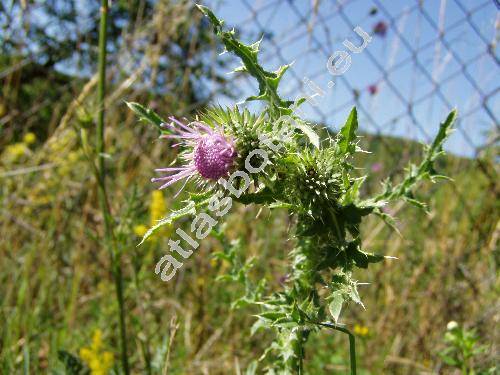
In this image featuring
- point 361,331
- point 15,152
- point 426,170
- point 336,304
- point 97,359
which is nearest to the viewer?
point 336,304

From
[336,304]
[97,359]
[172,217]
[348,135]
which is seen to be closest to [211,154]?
[172,217]

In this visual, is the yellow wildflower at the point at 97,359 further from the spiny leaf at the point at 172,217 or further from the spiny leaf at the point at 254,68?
the spiny leaf at the point at 254,68

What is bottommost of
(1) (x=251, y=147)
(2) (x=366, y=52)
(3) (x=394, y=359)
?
(3) (x=394, y=359)

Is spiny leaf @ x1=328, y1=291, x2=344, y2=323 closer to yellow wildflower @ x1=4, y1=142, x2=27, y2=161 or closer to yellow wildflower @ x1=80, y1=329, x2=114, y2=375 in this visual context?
yellow wildflower @ x1=80, y1=329, x2=114, y2=375

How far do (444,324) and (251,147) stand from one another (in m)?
2.05

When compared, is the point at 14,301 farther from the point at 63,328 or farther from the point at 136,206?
the point at 136,206

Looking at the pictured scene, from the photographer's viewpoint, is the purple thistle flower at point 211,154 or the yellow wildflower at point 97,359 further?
the yellow wildflower at point 97,359

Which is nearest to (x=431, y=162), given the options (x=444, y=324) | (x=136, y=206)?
(x=136, y=206)

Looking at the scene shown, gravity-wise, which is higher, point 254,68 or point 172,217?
point 254,68

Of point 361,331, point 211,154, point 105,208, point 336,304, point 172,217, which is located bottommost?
point 361,331

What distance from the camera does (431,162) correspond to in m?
1.43

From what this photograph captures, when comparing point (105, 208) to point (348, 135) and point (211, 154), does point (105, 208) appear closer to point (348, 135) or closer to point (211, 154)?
point (211, 154)

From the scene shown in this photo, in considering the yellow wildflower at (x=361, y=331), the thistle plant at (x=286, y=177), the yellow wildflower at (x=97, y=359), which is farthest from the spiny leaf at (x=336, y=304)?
the yellow wildflower at (x=361, y=331)

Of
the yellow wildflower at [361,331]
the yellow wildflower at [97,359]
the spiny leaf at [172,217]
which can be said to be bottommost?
the yellow wildflower at [361,331]
